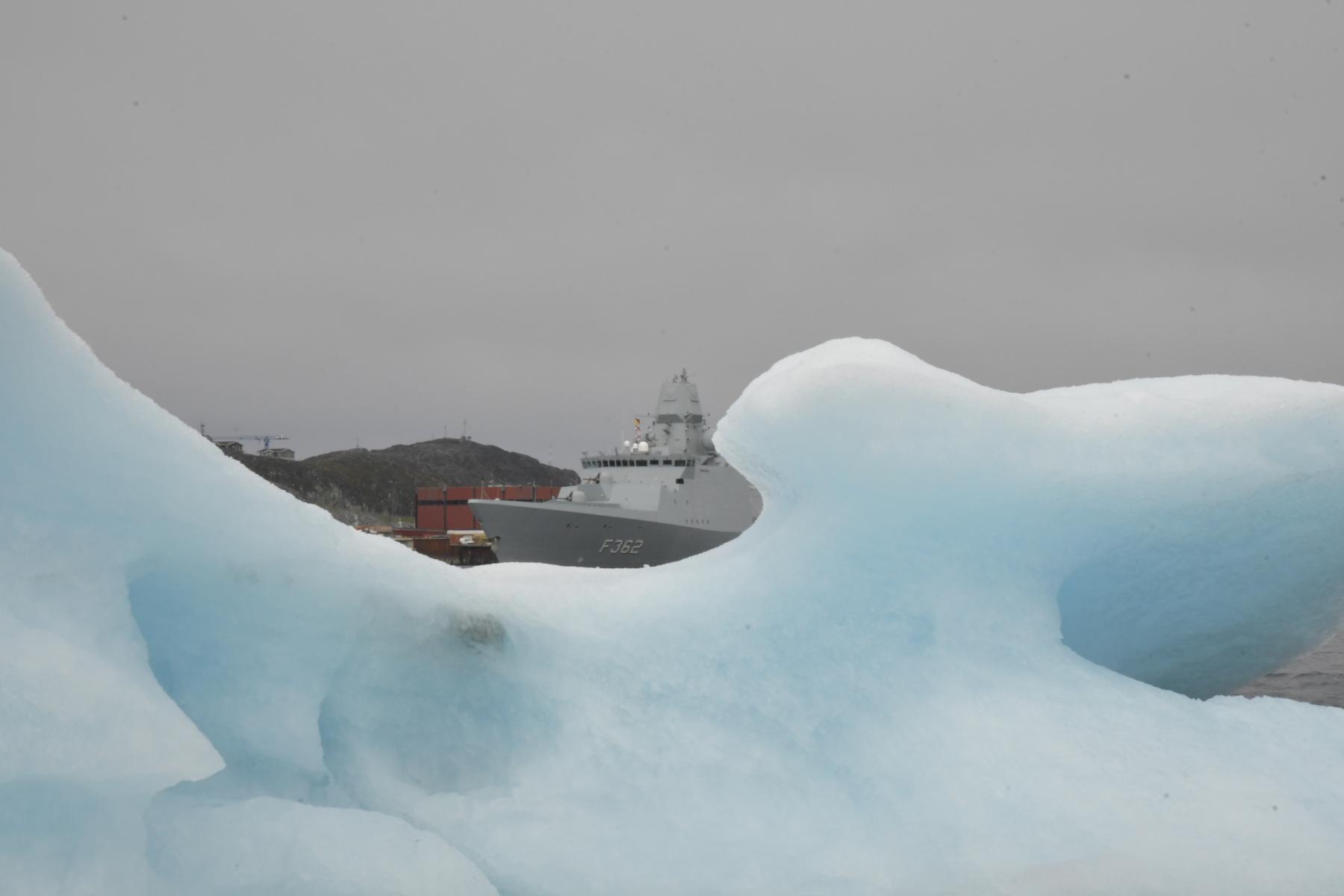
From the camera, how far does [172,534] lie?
4266mm

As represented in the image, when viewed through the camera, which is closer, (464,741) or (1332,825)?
(464,741)

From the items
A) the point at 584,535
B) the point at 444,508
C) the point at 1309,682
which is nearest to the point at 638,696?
the point at 1309,682

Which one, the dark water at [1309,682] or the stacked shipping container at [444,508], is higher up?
the stacked shipping container at [444,508]

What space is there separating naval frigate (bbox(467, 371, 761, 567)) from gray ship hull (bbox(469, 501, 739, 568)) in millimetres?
28

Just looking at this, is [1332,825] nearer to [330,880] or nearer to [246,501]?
[330,880]

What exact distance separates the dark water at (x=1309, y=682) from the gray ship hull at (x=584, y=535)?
1869 cm

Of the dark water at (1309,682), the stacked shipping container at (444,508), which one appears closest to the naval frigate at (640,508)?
the dark water at (1309,682)

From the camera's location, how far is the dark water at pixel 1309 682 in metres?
20.3

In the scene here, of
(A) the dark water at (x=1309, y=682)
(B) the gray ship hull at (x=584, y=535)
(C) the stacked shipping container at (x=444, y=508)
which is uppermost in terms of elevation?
(C) the stacked shipping container at (x=444, y=508)

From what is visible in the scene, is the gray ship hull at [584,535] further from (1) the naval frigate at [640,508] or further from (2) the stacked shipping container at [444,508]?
(2) the stacked shipping container at [444,508]

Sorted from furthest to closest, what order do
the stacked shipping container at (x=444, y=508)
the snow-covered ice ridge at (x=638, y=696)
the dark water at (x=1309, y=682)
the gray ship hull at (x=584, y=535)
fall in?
1. the stacked shipping container at (x=444, y=508)
2. the gray ship hull at (x=584, y=535)
3. the dark water at (x=1309, y=682)
4. the snow-covered ice ridge at (x=638, y=696)

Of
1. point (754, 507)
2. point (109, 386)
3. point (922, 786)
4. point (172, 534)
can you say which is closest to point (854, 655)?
point (922, 786)

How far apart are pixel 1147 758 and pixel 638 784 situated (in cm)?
269

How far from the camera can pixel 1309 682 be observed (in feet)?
74.0
